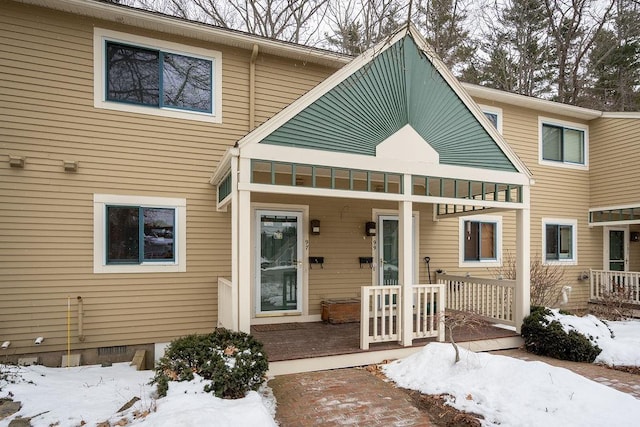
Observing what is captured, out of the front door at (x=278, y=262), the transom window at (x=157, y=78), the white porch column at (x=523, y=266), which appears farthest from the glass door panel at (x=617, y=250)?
the transom window at (x=157, y=78)

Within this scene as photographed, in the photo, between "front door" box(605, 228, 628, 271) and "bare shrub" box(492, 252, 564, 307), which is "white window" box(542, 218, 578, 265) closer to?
"bare shrub" box(492, 252, 564, 307)

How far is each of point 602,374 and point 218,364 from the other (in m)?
5.28

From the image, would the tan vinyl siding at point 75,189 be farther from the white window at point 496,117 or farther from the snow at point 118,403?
the white window at point 496,117

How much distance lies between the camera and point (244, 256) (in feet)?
15.5

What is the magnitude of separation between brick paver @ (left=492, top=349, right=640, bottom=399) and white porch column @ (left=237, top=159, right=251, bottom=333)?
4302 millimetres

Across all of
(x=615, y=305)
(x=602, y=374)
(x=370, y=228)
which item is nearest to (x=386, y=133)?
(x=370, y=228)

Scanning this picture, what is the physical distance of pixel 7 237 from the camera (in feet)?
18.4

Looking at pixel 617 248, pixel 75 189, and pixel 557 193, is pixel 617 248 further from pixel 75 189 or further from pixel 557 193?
pixel 75 189

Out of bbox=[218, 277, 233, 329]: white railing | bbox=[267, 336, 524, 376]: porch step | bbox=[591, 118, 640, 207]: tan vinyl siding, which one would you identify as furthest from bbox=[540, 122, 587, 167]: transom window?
bbox=[218, 277, 233, 329]: white railing

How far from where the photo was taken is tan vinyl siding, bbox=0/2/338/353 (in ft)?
18.6

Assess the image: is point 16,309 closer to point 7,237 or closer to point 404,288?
point 7,237

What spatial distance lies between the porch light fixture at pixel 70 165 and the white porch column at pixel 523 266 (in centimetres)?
764

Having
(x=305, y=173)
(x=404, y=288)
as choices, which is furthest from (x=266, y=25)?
(x=404, y=288)

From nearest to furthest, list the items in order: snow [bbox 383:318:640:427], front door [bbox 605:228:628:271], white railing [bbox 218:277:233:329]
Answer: snow [bbox 383:318:640:427] < white railing [bbox 218:277:233:329] < front door [bbox 605:228:628:271]
